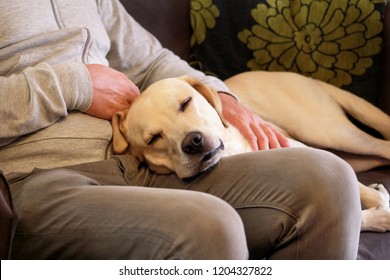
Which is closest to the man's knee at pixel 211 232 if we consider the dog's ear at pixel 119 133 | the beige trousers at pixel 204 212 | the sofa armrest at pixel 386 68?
the beige trousers at pixel 204 212

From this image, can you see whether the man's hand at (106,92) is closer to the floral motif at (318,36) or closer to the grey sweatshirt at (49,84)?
the grey sweatshirt at (49,84)

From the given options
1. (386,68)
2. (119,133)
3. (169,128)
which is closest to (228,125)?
(169,128)

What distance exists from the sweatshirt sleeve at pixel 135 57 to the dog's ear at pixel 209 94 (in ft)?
0.47

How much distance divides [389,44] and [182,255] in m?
1.26

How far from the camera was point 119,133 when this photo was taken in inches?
54.2

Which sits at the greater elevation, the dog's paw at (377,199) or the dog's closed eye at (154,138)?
the dog's closed eye at (154,138)

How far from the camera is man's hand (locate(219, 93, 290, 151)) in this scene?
1579mm

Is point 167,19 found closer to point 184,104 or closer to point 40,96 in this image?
point 184,104

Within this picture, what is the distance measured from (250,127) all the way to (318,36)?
1.80 feet

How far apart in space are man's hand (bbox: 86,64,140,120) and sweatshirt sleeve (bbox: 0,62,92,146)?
1.5 inches

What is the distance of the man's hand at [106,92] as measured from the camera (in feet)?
4.51

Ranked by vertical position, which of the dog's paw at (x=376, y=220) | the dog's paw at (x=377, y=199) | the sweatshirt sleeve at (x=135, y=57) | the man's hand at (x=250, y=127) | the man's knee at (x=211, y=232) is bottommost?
the dog's paw at (x=377, y=199)

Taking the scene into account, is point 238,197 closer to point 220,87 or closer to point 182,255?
point 182,255

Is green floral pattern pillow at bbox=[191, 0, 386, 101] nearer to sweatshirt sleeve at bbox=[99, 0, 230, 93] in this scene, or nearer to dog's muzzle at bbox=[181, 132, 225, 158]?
sweatshirt sleeve at bbox=[99, 0, 230, 93]
